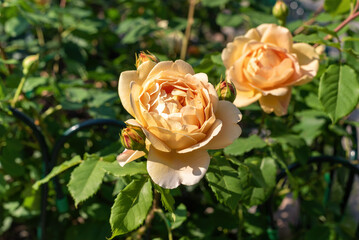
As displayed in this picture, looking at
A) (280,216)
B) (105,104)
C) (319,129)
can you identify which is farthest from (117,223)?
(280,216)

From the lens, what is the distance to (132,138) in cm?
61

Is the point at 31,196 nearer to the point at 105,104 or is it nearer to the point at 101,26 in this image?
the point at 105,104

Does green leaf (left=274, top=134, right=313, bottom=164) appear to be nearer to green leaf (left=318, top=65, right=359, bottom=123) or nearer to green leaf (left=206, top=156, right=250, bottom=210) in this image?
green leaf (left=318, top=65, right=359, bottom=123)

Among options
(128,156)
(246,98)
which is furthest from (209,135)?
(246,98)

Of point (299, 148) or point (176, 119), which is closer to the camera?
point (176, 119)

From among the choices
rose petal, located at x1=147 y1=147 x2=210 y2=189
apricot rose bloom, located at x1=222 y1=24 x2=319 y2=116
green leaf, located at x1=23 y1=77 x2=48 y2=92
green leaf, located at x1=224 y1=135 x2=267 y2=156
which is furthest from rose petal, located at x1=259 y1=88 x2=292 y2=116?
Answer: green leaf, located at x1=23 y1=77 x2=48 y2=92

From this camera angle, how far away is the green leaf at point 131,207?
2.13 feet

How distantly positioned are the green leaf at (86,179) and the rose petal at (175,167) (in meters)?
0.21

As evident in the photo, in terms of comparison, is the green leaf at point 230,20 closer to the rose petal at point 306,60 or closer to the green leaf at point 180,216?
the rose petal at point 306,60

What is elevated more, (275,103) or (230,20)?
(275,103)

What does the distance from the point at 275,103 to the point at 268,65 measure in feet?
0.30

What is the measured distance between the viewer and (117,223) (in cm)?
65

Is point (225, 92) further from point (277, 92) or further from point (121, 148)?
point (121, 148)

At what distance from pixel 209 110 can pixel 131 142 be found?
0.45ft
